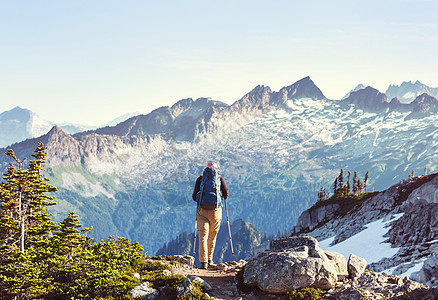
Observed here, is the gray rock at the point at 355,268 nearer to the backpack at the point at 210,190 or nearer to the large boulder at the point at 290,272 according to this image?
the large boulder at the point at 290,272

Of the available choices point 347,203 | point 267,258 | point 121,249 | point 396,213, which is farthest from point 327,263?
point 347,203

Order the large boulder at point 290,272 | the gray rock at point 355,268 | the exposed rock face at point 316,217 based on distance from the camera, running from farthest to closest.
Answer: the exposed rock face at point 316,217 → the gray rock at point 355,268 → the large boulder at point 290,272

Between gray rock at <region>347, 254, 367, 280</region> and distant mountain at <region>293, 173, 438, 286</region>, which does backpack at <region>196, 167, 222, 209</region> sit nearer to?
gray rock at <region>347, 254, 367, 280</region>

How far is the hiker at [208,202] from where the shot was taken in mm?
21203

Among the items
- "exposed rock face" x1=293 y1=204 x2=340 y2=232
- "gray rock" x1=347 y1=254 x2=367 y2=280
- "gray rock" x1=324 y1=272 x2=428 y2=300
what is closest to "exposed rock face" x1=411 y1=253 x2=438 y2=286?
"gray rock" x1=347 y1=254 x2=367 y2=280

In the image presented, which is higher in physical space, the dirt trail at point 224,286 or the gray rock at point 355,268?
the gray rock at point 355,268

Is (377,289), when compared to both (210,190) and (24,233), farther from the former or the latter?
(24,233)

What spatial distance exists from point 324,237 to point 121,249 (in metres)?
106

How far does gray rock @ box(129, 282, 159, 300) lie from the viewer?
667 inches

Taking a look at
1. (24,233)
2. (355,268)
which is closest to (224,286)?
(355,268)

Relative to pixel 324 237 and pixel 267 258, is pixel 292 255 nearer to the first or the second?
pixel 267 258

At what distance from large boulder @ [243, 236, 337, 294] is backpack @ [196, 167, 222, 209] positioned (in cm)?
425

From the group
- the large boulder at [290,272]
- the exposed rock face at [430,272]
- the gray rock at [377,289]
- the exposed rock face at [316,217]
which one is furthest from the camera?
the exposed rock face at [316,217]

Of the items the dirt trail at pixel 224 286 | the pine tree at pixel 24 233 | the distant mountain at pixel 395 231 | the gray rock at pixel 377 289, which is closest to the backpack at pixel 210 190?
the dirt trail at pixel 224 286
